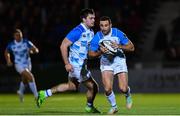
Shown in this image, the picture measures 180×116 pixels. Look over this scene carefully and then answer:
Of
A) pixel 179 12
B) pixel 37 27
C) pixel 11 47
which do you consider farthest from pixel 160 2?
pixel 11 47

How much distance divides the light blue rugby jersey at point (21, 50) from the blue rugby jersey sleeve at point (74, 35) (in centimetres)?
749

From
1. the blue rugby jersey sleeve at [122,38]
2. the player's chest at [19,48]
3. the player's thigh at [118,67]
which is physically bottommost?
the player's thigh at [118,67]

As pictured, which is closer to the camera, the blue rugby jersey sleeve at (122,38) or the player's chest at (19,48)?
the blue rugby jersey sleeve at (122,38)

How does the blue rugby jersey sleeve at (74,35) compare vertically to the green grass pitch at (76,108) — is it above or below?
above

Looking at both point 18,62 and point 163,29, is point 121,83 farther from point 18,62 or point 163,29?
point 163,29

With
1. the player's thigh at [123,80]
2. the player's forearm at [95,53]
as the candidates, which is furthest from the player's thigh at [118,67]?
the player's forearm at [95,53]

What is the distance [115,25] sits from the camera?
30844mm

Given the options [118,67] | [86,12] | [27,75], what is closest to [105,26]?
[86,12]

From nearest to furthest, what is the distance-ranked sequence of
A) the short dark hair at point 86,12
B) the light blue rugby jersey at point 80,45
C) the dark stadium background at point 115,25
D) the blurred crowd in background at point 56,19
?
the short dark hair at point 86,12 < the light blue rugby jersey at point 80,45 < the dark stadium background at point 115,25 < the blurred crowd in background at point 56,19

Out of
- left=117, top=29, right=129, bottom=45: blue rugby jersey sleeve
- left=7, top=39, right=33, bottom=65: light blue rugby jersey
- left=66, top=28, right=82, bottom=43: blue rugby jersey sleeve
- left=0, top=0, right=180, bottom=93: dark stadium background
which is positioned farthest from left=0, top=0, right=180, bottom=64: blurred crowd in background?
left=117, top=29, right=129, bottom=45: blue rugby jersey sleeve

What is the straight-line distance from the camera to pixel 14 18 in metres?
32.4

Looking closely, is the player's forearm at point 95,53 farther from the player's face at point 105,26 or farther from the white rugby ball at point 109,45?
the player's face at point 105,26

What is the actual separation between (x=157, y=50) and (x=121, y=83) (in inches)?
621

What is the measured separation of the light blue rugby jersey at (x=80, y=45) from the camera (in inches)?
656
